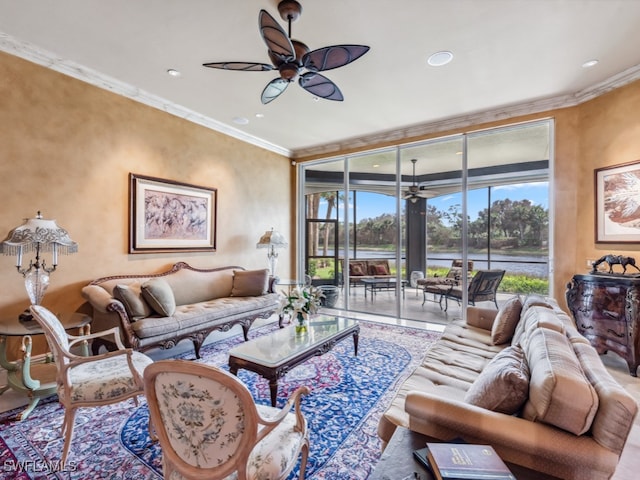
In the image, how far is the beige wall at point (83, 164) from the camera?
3018 millimetres

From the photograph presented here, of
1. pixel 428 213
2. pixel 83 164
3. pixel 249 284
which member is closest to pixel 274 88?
pixel 83 164

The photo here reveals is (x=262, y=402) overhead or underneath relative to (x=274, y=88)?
underneath

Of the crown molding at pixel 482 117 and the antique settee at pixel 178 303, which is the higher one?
the crown molding at pixel 482 117

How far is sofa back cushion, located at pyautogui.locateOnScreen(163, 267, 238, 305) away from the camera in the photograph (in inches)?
165

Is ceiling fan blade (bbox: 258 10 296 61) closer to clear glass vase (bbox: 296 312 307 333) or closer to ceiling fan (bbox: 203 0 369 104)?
ceiling fan (bbox: 203 0 369 104)

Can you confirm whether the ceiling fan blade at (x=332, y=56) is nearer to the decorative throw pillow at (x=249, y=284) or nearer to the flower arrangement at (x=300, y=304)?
the flower arrangement at (x=300, y=304)

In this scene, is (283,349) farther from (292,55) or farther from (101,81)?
(101,81)

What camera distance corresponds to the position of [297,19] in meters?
2.52

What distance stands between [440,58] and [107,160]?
3.99 meters

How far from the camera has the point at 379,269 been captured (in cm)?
594

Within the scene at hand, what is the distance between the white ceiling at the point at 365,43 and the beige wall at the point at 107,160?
0.82 ft

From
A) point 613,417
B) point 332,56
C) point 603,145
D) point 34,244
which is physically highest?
point 332,56

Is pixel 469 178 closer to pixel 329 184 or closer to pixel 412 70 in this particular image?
pixel 412 70

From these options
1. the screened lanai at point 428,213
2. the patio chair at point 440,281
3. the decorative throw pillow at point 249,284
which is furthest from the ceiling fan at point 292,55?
the patio chair at point 440,281
